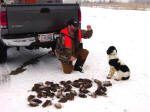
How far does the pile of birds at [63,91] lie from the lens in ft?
13.4

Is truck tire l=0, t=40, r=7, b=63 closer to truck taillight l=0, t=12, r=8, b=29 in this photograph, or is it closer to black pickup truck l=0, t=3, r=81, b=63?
black pickup truck l=0, t=3, r=81, b=63

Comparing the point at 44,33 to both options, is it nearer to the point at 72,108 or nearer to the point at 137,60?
the point at 72,108

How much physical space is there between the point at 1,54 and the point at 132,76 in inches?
140

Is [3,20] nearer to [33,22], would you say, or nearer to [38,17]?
[33,22]

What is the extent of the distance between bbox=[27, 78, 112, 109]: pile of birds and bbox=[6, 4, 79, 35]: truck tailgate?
1440mm

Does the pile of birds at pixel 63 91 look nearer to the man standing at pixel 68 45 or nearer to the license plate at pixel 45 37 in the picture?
the man standing at pixel 68 45

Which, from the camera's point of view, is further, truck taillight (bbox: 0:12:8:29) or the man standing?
the man standing

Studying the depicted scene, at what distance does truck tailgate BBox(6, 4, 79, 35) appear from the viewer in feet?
16.8

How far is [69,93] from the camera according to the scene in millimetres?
4395

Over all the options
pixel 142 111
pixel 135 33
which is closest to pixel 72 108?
pixel 142 111

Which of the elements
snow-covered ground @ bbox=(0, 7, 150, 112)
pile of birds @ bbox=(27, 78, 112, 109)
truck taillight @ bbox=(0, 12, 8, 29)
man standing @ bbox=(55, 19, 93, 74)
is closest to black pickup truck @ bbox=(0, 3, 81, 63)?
truck taillight @ bbox=(0, 12, 8, 29)

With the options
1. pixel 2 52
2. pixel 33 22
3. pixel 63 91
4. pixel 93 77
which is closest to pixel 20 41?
pixel 33 22

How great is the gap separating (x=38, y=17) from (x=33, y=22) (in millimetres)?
179

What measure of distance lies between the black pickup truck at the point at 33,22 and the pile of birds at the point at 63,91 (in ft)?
3.96
